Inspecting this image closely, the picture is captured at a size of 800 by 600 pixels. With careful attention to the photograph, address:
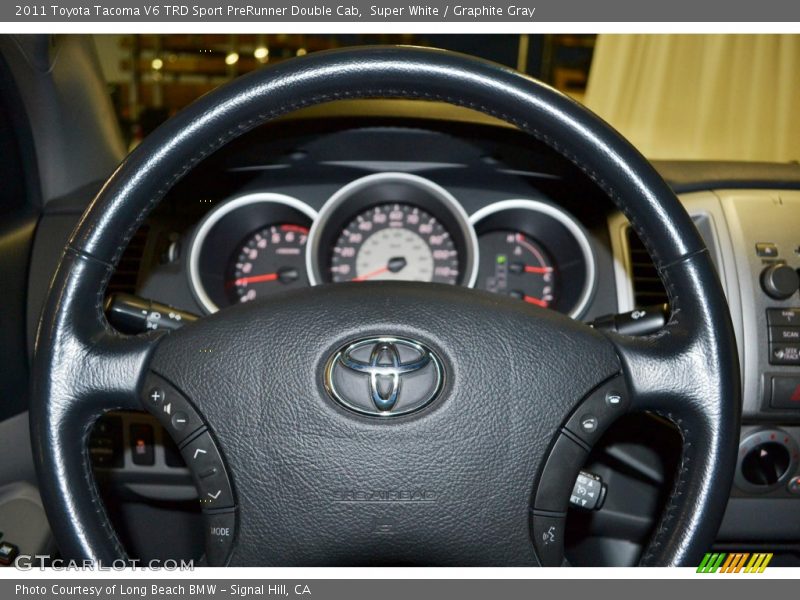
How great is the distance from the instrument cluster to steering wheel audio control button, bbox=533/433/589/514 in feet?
2.36

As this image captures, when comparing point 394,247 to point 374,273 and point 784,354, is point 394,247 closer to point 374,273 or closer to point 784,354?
point 374,273

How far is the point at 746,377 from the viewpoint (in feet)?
4.46

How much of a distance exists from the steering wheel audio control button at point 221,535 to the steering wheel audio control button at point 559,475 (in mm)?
305

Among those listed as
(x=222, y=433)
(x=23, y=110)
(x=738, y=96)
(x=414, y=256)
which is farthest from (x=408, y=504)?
(x=738, y=96)

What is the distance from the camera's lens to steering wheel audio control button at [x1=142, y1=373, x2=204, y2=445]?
33.1 inches

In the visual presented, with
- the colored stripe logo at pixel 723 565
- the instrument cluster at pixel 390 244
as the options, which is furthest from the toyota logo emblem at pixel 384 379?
the instrument cluster at pixel 390 244

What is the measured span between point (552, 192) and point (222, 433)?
96 centimetres

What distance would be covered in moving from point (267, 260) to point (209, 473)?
888 millimetres

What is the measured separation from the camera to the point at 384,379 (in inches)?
32.3

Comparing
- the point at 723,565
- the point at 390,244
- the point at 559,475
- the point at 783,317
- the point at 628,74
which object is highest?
the point at 628,74

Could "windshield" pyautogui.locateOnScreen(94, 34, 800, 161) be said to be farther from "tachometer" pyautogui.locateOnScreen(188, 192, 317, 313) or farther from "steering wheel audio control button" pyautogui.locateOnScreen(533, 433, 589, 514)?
"steering wheel audio control button" pyautogui.locateOnScreen(533, 433, 589, 514)

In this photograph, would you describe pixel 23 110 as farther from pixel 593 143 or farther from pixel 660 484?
pixel 660 484

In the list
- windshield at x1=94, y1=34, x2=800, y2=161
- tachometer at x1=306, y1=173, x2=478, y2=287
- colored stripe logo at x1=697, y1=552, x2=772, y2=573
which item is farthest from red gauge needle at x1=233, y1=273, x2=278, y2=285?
colored stripe logo at x1=697, y1=552, x2=772, y2=573

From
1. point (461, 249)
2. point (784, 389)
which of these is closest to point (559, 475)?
point (784, 389)
